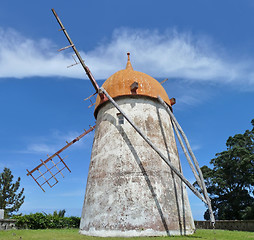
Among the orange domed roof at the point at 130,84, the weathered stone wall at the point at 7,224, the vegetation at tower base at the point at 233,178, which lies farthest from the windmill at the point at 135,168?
the vegetation at tower base at the point at 233,178

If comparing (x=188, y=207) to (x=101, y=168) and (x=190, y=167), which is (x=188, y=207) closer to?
(x=190, y=167)

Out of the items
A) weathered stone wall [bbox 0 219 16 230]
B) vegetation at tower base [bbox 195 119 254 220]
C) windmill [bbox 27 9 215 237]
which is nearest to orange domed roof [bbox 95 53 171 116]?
windmill [bbox 27 9 215 237]

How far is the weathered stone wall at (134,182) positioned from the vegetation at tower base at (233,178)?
48.4 ft

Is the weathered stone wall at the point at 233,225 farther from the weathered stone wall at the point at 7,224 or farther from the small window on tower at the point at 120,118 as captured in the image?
the weathered stone wall at the point at 7,224

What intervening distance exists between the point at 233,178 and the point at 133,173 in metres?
19.0

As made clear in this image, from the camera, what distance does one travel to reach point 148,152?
11.7 m

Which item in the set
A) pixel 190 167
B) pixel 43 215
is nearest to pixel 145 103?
pixel 190 167

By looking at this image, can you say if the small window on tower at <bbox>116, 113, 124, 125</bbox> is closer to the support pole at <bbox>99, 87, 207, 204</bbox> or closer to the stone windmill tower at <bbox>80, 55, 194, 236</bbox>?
the stone windmill tower at <bbox>80, 55, 194, 236</bbox>

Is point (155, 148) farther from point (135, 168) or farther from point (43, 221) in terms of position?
point (43, 221)

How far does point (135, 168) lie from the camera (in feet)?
36.9

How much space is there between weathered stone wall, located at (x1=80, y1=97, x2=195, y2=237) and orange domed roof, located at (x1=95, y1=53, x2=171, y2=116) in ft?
1.28

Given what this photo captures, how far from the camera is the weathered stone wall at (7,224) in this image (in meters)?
15.4

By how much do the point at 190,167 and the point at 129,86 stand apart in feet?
16.5

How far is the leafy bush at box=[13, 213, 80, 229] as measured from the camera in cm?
1663
